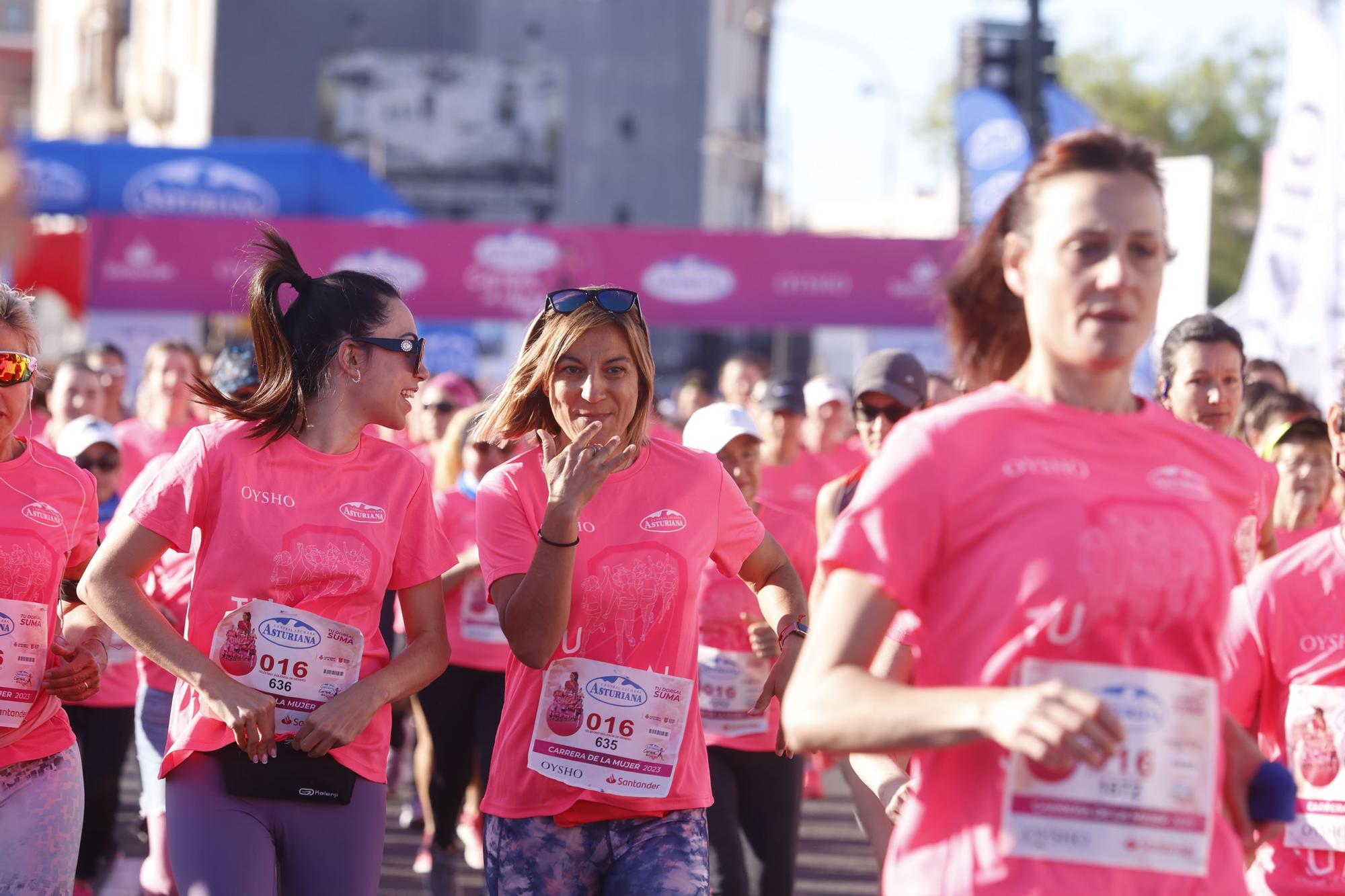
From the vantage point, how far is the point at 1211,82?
50219 mm

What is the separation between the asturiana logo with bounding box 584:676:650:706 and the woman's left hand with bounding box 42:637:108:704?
1.30 meters

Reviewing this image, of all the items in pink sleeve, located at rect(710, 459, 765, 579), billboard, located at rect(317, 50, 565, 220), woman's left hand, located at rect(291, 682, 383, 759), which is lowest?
woman's left hand, located at rect(291, 682, 383, 759)

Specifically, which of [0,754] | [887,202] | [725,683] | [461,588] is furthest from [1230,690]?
[887,202]

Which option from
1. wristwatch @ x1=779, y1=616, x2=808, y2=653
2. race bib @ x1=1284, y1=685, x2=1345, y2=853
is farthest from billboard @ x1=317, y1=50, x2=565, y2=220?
race bib @ x1=1284, y1=685, x2=1345, y2=853

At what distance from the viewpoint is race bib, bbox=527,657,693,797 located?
A: 404 centimetres

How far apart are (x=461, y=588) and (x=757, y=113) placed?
4246 centimetres

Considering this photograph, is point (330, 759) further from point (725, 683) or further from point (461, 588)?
point (461, 588)

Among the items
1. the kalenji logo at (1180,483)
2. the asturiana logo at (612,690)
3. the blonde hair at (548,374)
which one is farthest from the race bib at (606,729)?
the kalenji logo at (1180,483)

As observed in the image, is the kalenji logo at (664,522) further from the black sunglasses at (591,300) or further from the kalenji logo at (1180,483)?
the kalenji logo at (1180,483)

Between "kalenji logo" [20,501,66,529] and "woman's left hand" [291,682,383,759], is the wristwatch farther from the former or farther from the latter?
"kalenji logo" [20,501,66,529]

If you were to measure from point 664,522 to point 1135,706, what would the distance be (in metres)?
1.75

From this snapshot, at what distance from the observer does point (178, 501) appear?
405 centimetres

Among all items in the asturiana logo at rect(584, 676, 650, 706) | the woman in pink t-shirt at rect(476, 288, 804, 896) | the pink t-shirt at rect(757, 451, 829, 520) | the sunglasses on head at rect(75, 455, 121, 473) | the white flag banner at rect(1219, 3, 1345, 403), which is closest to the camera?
the woman in pink t-shirt at rect(476, 288, 804, 896)

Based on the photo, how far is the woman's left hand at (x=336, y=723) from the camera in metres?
3.99
